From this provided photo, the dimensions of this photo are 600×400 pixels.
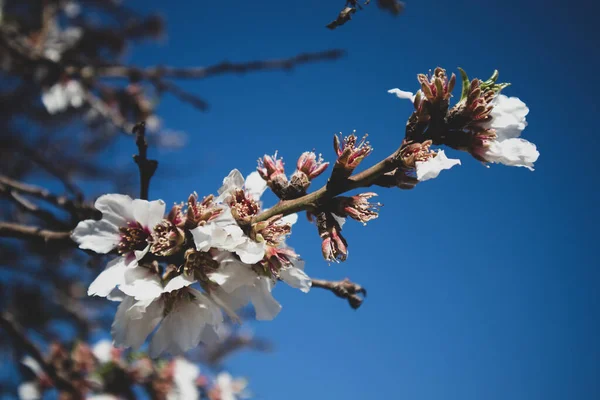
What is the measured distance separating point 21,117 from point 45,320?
3.12 m

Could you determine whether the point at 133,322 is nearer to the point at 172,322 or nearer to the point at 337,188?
the point at 172,322

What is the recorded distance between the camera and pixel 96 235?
1.44 m

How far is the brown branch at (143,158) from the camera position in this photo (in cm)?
133

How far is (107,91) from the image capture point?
436cm

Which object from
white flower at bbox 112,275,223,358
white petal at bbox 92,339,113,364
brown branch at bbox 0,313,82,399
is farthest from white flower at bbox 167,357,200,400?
white flower at bbox 112,275,223,358

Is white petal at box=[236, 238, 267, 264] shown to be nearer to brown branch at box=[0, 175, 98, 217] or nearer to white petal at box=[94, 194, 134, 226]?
white petal at box=[94, 194, 134, 226]

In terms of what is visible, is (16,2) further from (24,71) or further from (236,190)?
(236,190)

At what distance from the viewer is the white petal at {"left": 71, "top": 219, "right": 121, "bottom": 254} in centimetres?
141

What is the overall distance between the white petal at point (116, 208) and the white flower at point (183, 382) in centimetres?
258

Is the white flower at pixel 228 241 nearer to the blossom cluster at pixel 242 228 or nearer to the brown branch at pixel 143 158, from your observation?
the blossom cluster at pixel 242 228

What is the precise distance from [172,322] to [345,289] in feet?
1.92

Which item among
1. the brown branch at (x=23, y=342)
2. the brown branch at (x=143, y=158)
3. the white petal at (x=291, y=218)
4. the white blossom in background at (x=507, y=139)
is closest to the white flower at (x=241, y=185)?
the white petal at (x=291, y=218)

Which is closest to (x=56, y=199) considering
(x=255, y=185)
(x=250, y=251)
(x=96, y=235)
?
(x=96, y=235)

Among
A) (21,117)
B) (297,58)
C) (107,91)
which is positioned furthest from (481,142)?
(21,117)
